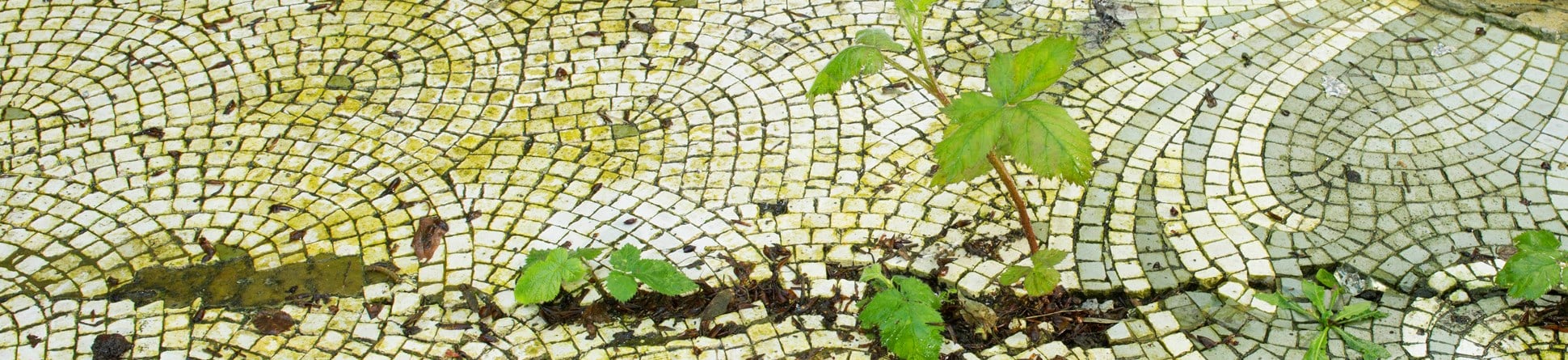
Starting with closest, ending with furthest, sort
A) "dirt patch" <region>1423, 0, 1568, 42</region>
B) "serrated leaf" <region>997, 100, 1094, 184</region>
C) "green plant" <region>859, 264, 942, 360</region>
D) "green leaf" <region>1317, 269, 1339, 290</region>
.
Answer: "serrated leaf" <region>997, 100, 1094, 184</region>
"green plant" <region>859, 264, 942, 360</region>
"green leaf" <region>1317, 269, 1339, 290</region>
"dirt patch" <region>1423, 0, 1568, 42</region>

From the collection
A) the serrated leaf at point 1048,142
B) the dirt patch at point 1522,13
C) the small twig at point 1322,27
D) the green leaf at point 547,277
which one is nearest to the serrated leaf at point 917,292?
the serrated leaf at point 1048,142

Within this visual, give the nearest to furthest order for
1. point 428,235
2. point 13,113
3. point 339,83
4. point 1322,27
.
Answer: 1. point 428,235
2. point 13,113
3. point 339,83
4. point 1322,27

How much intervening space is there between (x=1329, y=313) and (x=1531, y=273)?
2.30 feet

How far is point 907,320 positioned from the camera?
4.24 metres

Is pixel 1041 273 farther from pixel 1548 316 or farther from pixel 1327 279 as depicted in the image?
pixel 1548 316

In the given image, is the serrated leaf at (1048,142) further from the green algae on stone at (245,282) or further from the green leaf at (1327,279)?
the green algae on stone at (245,282)

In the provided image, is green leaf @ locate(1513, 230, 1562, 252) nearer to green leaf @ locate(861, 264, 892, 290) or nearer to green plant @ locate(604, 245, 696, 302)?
green leaf @ locate(861, 264, 892, 290)

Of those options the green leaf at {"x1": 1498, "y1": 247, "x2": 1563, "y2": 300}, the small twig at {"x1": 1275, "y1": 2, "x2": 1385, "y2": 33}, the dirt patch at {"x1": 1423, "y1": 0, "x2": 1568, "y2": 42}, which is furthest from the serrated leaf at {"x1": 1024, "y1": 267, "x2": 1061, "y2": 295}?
the dirt patch at {"x1": 1423, "y1": 0, "x2": 1568, "y2": 42}

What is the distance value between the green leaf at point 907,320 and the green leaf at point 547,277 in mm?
1111

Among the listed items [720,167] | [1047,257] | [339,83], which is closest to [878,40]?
[1047,257]

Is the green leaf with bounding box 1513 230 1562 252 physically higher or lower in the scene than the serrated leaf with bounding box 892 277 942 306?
higher

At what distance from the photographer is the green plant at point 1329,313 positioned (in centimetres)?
435

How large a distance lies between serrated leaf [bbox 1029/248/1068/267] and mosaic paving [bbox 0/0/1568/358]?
0.92 feet

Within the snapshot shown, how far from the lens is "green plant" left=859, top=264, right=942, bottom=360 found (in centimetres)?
418
